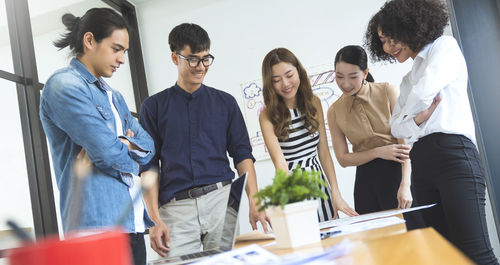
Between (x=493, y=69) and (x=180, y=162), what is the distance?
7.28 ft

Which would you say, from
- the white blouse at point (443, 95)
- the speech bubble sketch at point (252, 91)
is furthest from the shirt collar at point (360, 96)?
the speech bubble sketch at point (252, 91)

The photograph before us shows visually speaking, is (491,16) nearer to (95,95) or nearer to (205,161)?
(205,161)

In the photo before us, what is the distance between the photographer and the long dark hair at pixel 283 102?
7.17ft

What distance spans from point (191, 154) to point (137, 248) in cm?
56

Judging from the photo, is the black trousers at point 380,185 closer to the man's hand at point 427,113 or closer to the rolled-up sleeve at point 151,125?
the man's hand at point 427,113

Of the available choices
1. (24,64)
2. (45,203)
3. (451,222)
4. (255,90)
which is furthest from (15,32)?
(451,222)

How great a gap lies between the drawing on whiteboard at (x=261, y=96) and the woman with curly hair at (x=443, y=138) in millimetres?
2552

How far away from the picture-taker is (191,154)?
77.2 inches

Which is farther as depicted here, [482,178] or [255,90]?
[255,90]

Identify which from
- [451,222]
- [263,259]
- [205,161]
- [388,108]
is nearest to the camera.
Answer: [263,259]

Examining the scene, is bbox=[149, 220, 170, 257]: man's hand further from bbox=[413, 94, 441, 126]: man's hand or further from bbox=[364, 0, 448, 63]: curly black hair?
bbox=[364, 0, 448, 63]: curly black hair

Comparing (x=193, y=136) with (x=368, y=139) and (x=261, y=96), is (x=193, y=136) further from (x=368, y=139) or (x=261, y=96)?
(x=261, y=96)

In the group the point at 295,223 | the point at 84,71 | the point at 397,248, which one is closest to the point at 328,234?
the point at 295,223

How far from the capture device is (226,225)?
1169 mm
